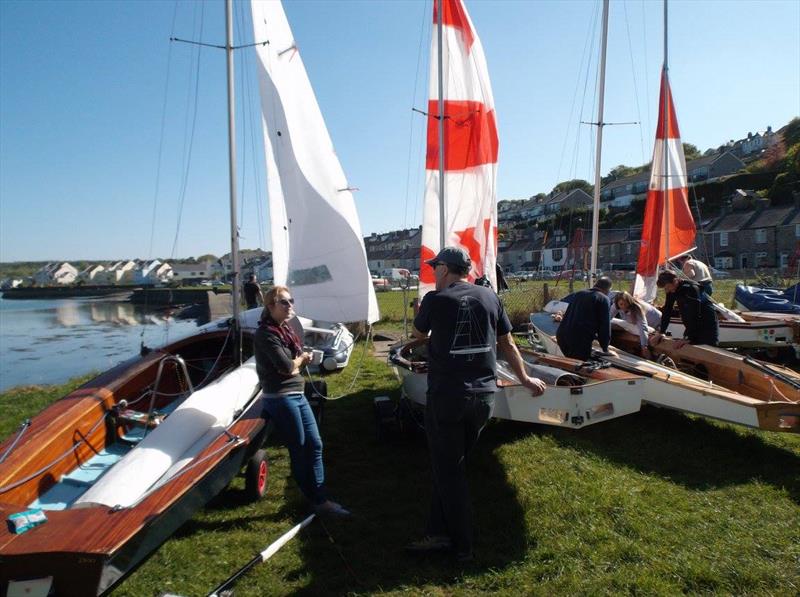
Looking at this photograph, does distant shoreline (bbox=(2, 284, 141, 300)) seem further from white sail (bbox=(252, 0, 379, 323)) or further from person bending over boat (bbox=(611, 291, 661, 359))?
person bending over boat (bbox=(611, 291, 661, 359))

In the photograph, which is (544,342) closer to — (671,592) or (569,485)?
(569,485)

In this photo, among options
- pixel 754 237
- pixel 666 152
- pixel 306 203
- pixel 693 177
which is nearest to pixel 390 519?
pixel 306 203

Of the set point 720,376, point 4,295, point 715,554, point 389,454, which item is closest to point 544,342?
point 720,376

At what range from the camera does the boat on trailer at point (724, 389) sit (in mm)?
4086

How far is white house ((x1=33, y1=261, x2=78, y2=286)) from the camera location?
367ft

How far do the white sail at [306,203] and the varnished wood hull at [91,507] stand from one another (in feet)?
8.88

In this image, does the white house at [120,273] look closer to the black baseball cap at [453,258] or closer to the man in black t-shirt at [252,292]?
the man in black t-shirt at [252,292]

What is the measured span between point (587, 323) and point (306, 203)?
382cm

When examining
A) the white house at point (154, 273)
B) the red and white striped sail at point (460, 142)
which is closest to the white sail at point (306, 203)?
the red and white striped sail at point (460, 142)

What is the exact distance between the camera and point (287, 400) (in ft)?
11.7

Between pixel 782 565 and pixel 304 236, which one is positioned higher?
pixel 304 236

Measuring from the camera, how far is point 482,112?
24.7ft

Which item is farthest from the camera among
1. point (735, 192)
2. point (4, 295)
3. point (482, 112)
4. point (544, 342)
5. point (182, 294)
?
point (4, 295)

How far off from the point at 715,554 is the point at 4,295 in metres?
112
